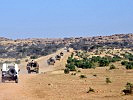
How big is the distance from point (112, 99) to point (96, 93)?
4296 mm

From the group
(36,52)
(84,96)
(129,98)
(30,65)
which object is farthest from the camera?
(36,52)

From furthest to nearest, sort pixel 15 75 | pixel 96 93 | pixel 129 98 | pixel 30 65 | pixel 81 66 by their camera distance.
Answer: pixel 81 66 → pixel 30 65 → pixel 15 75 → pixel 96 93 → pixel 129 98

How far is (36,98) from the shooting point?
91.1 feet

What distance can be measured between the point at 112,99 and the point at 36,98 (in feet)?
14.7

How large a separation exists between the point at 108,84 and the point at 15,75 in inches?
341

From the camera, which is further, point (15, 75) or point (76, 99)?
point (15, 75)

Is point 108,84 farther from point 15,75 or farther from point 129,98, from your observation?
point 129,98

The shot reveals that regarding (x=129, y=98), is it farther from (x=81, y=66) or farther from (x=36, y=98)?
(x=81, y=66)

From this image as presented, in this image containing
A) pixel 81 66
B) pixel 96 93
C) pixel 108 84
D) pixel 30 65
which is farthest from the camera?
pixel 81 66

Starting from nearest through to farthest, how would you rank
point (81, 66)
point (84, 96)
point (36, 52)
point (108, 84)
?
point (84, 96) < point (108, 84) < point (81, 66) < point (36, 52)

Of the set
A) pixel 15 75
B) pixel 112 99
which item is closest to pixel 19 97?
pixel 112 99

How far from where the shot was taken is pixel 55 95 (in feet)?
96.3

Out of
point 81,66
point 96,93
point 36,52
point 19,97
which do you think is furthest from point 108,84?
point 36,52

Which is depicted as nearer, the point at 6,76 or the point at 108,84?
the point at 108,84
